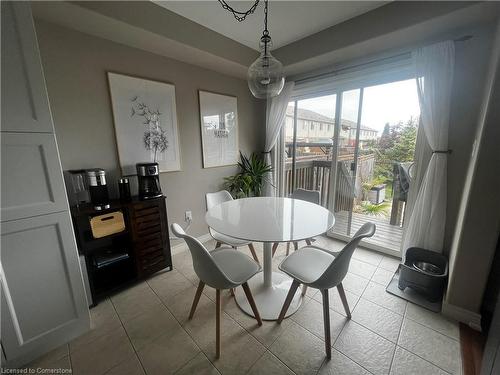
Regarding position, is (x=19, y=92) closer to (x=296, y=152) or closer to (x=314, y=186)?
Answer: (x=296, y=152)

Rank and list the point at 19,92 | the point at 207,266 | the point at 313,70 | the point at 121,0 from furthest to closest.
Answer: the point at 313,70 → the point at 121,0 → the point at 207,266 → the point at 19,92

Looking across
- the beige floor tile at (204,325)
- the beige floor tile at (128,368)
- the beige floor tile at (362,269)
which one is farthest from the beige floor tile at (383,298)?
the beige floor tile at (128,368)

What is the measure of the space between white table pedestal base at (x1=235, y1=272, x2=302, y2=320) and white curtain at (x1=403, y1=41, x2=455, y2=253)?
1426 millimetres

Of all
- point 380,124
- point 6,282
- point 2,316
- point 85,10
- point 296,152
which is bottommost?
point 2,316

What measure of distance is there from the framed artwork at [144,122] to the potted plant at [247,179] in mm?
929

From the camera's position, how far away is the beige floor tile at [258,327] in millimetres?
1421

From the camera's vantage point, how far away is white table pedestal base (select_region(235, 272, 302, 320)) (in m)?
1.63

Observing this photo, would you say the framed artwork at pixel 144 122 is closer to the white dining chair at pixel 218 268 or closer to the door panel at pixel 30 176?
the door panel at pixel 30 176

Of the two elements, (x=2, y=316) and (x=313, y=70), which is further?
(x=313, y=70)

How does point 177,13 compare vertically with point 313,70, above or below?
above

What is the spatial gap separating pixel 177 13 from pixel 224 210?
184cm

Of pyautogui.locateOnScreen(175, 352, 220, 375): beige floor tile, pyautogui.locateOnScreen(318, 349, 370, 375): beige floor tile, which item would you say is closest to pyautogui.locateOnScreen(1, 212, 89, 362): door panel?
pyautogui.locateOnScreen(175, 352, 220, 375): beige floor tile

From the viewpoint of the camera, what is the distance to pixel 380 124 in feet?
7.66

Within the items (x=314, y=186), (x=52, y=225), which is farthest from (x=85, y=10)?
(x=314, y=186)
